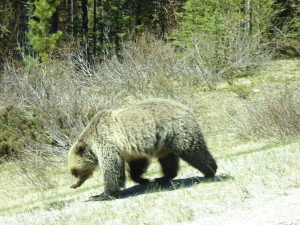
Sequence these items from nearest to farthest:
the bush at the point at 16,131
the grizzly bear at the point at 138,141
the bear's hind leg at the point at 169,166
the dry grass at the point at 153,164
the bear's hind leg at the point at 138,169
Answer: the dry grass at the point at 153,164
the grizzly bear at the point at 138,141
the bear's hind leg at the point at 169,166
the bear's hind leg at the point at 138,169
the bush at the point at 16,131

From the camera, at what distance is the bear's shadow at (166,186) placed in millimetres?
9430

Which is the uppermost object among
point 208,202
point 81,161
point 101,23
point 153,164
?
point 208,202

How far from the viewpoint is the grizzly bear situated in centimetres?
925

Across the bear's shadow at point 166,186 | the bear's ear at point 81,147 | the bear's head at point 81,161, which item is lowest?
the bear's shadow at point 166,186

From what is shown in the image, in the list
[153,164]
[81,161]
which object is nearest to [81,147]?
[81,161]

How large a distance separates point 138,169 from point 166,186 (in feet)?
2.56

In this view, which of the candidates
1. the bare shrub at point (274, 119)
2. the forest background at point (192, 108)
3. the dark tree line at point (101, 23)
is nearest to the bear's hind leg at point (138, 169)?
the forest background at point (192, 108)

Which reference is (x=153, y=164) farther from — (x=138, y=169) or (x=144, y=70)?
(x=144, y=70)

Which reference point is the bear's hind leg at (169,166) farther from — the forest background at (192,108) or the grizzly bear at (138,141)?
the forest background at (192,108)

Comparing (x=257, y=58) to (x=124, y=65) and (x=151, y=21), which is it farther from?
(x=151, y=21)

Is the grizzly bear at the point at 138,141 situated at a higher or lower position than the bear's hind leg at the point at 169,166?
higher

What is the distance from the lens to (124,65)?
2391cm

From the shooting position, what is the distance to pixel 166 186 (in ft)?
32.6

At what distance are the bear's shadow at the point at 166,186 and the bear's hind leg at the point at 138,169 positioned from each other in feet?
0.48
